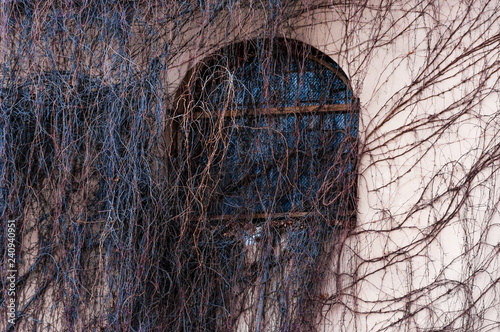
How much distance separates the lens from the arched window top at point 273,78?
3168mm

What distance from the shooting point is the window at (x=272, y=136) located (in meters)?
3.09

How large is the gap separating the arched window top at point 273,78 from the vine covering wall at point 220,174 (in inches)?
1.1

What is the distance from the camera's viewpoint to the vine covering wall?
2932mm

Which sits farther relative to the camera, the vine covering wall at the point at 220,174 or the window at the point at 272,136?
the window at the point at 272,136

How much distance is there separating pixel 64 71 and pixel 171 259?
1344 mm

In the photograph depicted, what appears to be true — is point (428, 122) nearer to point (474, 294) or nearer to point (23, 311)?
point (474, 294)

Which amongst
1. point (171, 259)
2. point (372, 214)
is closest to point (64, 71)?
point (171, 259)

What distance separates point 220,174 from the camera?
3.17 m

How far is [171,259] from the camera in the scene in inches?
122

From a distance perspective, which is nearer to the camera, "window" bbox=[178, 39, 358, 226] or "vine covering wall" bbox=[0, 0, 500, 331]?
"vine covering wall" bbox=[0, 0, 500, 331]

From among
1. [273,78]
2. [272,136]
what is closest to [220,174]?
[272,136]

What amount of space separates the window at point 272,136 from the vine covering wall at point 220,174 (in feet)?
0.08

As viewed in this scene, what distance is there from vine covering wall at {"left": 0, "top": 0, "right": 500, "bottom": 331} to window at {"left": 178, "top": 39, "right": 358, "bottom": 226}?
3 centimetres

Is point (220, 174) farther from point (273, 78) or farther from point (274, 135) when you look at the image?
point (273, 78)
